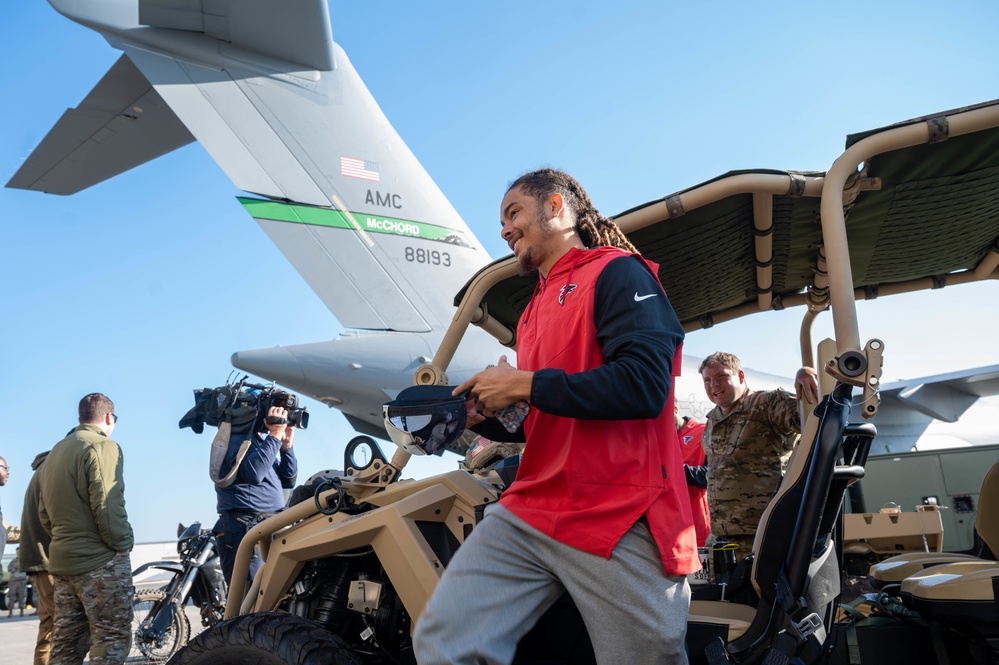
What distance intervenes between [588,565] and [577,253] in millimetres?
695

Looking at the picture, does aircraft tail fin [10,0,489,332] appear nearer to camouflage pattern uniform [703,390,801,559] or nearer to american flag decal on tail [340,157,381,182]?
american flag decal on tail [340,157,381,182]

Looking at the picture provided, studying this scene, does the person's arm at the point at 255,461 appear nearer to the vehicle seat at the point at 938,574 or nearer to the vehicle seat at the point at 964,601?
the vehicle seat at the point at 938,574

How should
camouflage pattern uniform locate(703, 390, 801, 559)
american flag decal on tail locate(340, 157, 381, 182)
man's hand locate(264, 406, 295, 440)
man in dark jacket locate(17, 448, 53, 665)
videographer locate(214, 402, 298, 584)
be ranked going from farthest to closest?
american flag decal on tail locate(340, 157, 381, 182)
man's hand locate(264, 406, 295, 440)
videographer locate(214, 402, 298, 584)
man in dark jacket locate(17, 448, 53, 665)
camouflage pattern uniform locate(703, 390, 801, 559)

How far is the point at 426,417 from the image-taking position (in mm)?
1506

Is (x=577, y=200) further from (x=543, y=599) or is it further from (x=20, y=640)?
(x=20, y=640)

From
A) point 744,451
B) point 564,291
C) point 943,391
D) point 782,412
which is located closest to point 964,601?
point 564,291

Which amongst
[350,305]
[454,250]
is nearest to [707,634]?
[350,305]

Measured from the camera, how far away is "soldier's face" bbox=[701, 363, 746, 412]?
4.21 metres

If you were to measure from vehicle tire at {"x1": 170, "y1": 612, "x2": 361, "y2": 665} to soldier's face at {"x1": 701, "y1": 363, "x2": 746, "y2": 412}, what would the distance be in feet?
9.22

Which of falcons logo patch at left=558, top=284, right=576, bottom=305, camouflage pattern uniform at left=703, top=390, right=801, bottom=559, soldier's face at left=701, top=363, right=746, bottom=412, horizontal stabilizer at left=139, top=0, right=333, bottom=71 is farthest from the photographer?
horizontal stabilizer at left=139, top=0, right=333, bottom=71

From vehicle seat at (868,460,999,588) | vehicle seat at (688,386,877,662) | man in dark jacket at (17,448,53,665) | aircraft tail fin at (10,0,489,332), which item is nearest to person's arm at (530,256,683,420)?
vehicle seat at (688,386,877,662)

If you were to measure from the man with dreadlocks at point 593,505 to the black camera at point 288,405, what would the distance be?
4655 millimetres

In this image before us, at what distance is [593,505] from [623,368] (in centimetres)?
27

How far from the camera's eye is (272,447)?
5.84 meters
